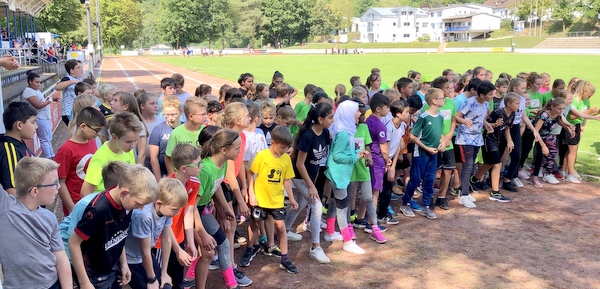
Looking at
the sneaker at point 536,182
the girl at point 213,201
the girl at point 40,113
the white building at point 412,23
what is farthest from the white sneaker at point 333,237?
the white building at point 412,23

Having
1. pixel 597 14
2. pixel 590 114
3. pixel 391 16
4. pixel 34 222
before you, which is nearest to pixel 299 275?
pixel 34 222

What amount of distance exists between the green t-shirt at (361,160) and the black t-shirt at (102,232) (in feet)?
10.9

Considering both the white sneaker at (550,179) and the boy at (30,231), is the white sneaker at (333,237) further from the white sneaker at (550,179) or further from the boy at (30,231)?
the white sneaker at (550,179)

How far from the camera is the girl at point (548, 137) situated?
28.2ft

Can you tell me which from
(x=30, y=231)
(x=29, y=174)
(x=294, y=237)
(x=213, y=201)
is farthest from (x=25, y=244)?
(x=294, y=237)

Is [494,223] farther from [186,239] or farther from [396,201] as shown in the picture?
[186,239]

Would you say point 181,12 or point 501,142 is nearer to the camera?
point 501,142

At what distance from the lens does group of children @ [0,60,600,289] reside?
322cm

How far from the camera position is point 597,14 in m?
92.6

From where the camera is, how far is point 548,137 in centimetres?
895

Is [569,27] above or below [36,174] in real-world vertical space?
above

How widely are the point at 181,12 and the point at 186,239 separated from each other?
10958 cm

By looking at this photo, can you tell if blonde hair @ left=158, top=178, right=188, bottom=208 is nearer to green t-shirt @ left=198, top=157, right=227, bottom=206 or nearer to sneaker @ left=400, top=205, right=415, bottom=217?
green t-shirt @ left=198, top=157, right=227, bottom=206

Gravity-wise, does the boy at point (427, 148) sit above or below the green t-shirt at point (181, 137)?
below
